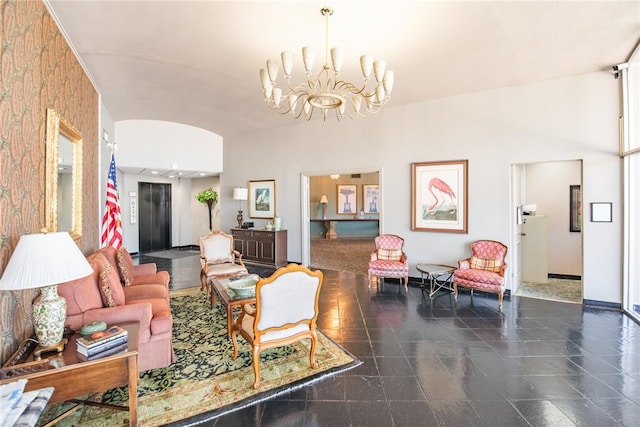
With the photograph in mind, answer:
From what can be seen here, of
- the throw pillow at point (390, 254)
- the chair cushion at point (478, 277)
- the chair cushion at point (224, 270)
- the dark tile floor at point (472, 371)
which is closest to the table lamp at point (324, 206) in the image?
the throw pillow at point (390, 254)

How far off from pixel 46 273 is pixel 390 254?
4857 millimetres

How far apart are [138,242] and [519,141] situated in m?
9.55

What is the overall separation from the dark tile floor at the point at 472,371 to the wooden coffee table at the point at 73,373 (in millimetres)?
692

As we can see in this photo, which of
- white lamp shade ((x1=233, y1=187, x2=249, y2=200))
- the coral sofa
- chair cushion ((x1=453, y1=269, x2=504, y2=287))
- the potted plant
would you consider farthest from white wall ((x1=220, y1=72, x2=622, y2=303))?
the coral sofa

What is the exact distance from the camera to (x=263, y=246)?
722 cm

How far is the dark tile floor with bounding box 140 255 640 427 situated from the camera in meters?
2.15

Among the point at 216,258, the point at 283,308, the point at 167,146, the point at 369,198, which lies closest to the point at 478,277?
the point at 283,308

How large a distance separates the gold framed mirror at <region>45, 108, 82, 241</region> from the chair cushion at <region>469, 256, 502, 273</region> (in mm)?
5374

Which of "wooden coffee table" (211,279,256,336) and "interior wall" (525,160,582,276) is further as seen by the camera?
"interior wall" (525,160,582,276)

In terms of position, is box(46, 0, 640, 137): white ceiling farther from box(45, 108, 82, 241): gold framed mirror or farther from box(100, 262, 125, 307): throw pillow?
box(100, 262, 125, 307): throw pillow

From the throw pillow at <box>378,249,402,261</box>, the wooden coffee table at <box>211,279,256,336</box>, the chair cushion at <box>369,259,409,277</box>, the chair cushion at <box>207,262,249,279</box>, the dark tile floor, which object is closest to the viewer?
the dark tile floor

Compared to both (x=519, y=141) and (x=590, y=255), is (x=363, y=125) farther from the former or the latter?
(x=590, y=255)

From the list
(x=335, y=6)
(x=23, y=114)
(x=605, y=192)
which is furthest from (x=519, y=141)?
(x=23, y=114)

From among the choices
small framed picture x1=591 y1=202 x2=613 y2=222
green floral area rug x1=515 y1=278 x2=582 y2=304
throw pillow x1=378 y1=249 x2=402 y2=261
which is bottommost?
green floral area rug x1=515 y1=278 x2=582 y2=304
